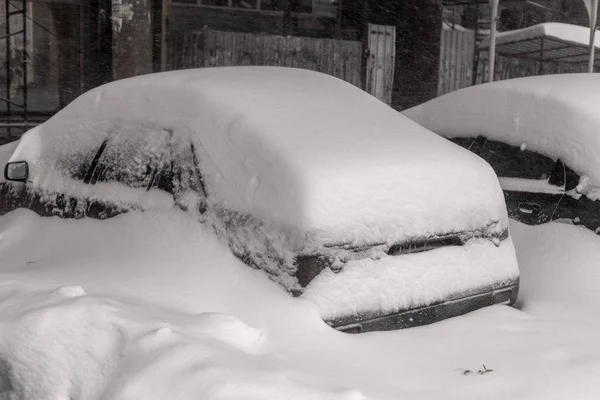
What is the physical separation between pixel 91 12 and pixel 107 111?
8304mm

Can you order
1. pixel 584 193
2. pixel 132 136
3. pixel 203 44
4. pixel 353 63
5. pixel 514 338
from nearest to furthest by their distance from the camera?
pixel 514 338, pixel 132 136, pixel 584 193, pixel 203 44, pixel 353 63

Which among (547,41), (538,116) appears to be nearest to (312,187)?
(538,116)

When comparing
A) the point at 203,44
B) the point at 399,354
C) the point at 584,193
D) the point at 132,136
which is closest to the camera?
the point at 399,354

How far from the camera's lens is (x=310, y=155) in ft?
13.8

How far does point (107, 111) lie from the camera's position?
5309 mm

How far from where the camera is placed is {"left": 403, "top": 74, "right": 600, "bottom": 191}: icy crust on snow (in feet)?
18.4

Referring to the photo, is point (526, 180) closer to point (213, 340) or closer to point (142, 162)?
point (142, 162)

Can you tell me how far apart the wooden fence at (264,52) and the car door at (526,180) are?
8.46 meters

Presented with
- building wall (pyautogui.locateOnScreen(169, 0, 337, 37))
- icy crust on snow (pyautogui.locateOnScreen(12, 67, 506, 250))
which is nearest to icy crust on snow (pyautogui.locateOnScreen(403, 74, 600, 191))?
icy crust on snow (pyautogui.locateOnScreen(12, 67, 506, 250))

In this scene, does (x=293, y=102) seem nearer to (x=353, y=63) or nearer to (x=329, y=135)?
(x=329, y=135)

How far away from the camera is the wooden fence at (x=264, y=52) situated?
13.8 metres

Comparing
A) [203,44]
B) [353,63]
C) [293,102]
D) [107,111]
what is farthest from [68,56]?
[293,102]

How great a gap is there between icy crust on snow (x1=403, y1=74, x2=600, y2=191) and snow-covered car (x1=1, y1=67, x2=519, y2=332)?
115cm

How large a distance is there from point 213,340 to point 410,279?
1145 mm
